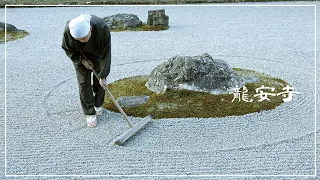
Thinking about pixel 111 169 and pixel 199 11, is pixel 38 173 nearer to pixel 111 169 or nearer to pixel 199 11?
pixel 111 169

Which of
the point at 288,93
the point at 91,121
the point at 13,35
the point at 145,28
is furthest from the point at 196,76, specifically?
the point at 13,35

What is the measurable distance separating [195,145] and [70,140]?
1.37 m

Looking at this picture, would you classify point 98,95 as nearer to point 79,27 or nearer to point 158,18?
point 79,27

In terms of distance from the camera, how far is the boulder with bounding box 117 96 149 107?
5746 millimetres

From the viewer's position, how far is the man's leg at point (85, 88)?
5086mm

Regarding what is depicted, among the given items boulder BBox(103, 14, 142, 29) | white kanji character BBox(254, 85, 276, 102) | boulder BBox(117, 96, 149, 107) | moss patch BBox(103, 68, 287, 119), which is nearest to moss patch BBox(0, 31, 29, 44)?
boulder BBox(103, 14, 142, 29)

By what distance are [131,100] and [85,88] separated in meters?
0.86

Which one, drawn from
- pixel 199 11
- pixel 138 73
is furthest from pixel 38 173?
pixel 199 11

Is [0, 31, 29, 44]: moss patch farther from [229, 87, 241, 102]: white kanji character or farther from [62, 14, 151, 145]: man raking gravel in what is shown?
[229, 87, 241, 102]: white kanji character

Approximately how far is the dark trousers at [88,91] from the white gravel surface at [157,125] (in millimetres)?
212

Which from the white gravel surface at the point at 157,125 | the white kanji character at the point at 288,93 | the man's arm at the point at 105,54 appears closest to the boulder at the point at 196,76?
the white kanji character at the point at 288,93

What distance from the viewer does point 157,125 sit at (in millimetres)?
5156

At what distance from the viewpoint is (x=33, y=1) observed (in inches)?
597

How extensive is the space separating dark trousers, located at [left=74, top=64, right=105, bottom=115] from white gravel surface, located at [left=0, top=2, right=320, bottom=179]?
212 mm
